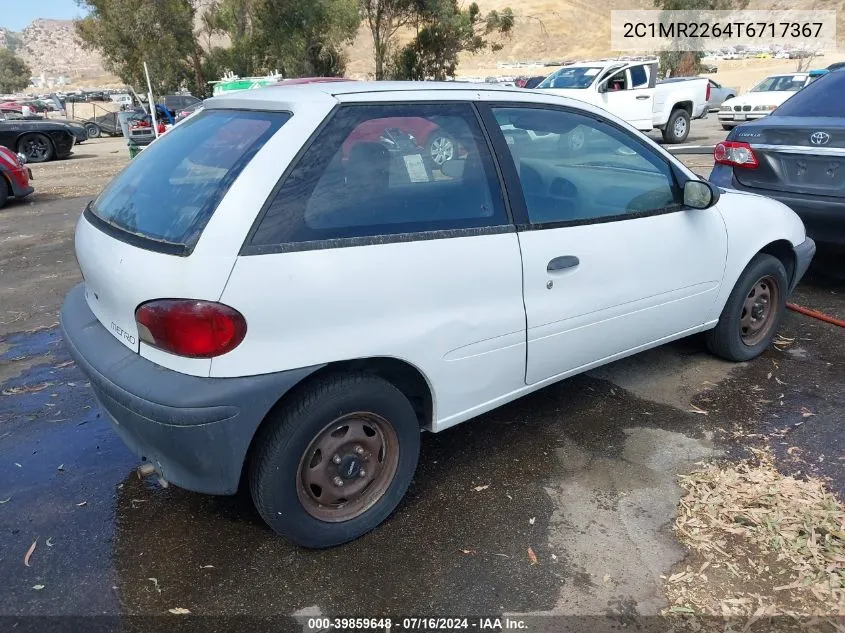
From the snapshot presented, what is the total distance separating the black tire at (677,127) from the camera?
17609 millimetres

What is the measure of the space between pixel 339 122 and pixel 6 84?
99.1m

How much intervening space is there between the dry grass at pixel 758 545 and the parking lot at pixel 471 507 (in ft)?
0.18

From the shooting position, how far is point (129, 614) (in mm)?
2449

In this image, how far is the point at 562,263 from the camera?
3.10m

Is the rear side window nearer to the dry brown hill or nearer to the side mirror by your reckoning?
the side mirror

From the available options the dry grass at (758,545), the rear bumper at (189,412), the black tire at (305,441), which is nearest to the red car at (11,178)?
the rear bumper at (189,412)

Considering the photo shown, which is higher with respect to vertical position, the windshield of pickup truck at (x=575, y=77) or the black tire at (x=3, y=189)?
the windshield of pickup truck at (x=575, y=77)

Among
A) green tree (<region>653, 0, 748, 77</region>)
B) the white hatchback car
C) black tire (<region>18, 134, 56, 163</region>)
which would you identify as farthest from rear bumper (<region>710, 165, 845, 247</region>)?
green tree (<region>653, 0, 748, 77</region>)

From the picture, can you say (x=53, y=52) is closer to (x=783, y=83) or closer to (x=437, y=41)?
(x=437, y=41)

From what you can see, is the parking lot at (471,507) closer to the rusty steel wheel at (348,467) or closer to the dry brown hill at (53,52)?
the rusty steel wheel at (348,467)

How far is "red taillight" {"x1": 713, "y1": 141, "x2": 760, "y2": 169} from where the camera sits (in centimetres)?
549

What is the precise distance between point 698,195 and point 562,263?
1.01 meters

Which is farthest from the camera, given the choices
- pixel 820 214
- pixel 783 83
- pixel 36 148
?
pixel 783 83

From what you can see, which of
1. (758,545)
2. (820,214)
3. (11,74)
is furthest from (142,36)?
(11,74)
